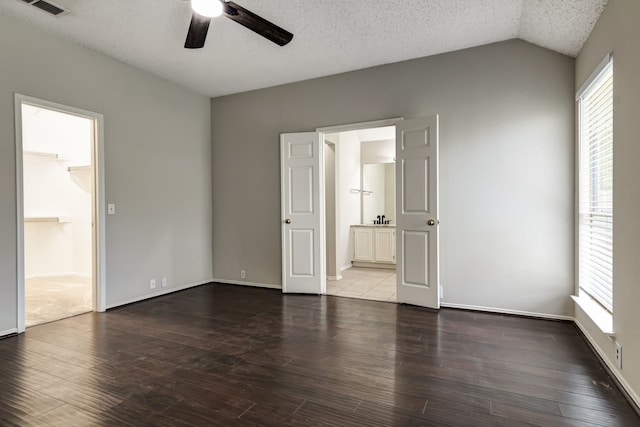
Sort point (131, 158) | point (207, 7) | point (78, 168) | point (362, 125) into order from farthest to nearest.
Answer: point (78, 168)
point (362, 125)
point (131, 158)
point (207, 7)

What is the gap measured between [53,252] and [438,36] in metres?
6.46

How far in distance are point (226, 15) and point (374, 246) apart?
5024mm

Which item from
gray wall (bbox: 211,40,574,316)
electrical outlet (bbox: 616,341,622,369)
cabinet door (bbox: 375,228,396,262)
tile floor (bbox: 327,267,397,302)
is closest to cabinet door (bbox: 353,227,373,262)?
cabinet door (bbox: 375,228,396,262)

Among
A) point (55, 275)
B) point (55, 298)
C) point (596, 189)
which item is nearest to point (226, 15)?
point (596, 189)

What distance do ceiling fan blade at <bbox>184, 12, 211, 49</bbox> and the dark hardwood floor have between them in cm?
247

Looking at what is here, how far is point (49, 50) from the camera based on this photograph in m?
3.47

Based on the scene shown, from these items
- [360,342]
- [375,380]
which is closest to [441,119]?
[360,342]

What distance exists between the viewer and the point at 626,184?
214 cm

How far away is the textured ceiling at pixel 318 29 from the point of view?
2986 mm

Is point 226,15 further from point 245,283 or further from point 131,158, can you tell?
point 245,283

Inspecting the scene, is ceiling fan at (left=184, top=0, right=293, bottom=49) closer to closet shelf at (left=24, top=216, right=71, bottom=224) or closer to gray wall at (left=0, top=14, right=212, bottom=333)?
gray wall at (left=0, top=14, right=212, bottom=333)

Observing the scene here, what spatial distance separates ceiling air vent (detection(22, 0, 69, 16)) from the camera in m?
2.90

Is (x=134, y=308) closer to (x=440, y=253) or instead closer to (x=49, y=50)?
(x=49, y=50)

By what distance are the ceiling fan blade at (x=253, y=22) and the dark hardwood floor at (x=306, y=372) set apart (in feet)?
8.20
